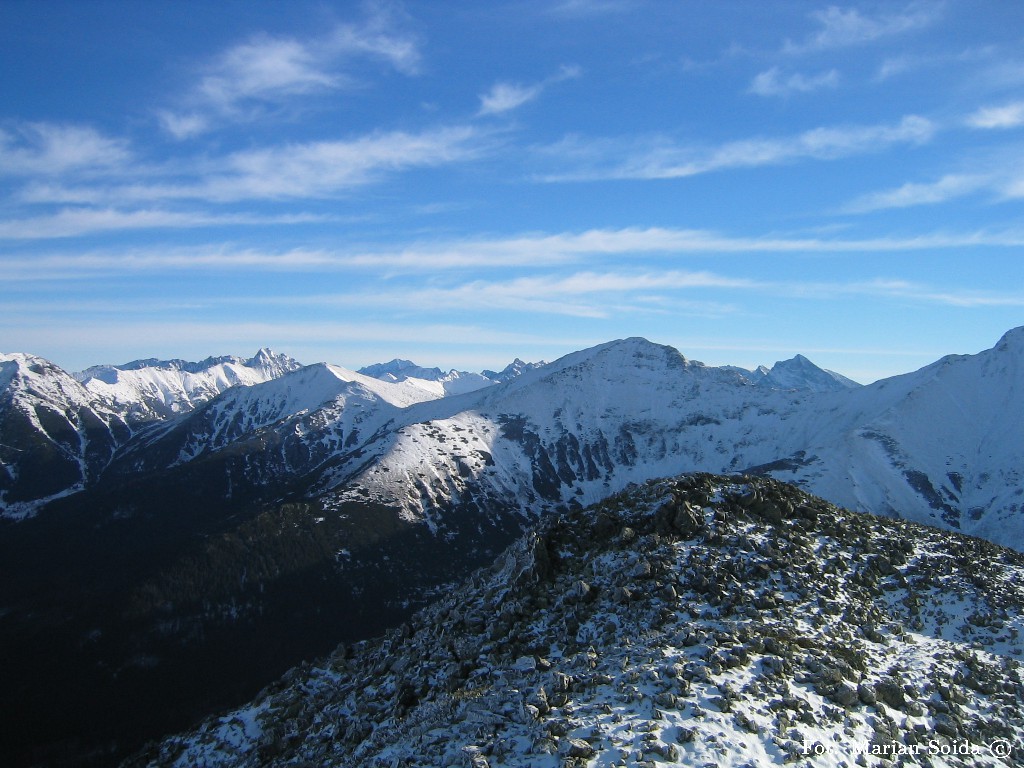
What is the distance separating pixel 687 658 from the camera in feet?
110

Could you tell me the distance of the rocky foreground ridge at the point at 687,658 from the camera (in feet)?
91.7

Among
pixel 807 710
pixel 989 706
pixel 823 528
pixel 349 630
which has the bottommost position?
pixel 349 630

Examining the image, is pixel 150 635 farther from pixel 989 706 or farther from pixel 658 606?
pixel 989 706

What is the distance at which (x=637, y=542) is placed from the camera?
47656 mm

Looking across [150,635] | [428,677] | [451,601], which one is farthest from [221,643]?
[428,677]

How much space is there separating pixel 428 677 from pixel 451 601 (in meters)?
13.8

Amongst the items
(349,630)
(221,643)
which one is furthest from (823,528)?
(221,643)

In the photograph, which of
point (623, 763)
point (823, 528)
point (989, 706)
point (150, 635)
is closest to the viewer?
point (623, 763)

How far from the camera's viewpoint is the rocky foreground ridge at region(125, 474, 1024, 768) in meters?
27.9

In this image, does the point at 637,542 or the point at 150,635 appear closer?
the point at 637,542

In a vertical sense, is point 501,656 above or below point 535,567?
below

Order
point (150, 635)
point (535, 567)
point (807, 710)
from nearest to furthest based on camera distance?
point (807, 710)
point (535, 567)
point (150, 635)

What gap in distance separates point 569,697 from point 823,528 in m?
31.0

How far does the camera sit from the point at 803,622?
39031mm
